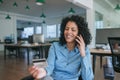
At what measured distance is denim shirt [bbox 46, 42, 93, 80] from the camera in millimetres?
1365

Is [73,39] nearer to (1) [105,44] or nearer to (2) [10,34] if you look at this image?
(1) [105,44]

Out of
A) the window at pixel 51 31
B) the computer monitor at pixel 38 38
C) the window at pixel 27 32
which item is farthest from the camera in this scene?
the window at pixel 27 32

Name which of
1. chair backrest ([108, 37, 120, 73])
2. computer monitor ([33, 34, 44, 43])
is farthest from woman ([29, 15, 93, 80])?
computer monitor ([33, 34, 44, 43])

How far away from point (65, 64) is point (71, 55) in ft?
0.32

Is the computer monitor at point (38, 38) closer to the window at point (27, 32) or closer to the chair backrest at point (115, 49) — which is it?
the chair backrest at point (115, 49)

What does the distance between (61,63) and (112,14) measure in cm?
783

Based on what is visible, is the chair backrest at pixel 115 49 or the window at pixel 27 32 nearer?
the chair backrest at pixel 115 49

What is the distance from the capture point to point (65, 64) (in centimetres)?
138

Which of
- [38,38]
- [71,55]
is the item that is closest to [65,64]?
[71,55]

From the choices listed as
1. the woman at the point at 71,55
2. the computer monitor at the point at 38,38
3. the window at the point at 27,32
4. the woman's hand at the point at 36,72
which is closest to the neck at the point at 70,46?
the woman at the point at 71,55

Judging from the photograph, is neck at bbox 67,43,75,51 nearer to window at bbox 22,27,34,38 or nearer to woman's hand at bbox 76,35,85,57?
woman's hand at bbox 76,35,85,57

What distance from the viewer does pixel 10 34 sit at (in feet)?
36.6

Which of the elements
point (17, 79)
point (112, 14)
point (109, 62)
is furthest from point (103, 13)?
point (17, 79)

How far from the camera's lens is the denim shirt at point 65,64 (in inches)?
53.7
